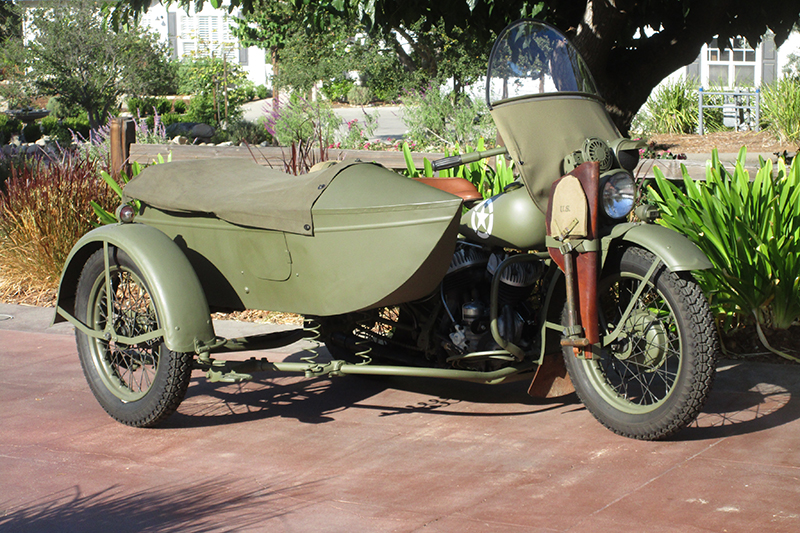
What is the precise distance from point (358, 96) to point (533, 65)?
3803 centimetres

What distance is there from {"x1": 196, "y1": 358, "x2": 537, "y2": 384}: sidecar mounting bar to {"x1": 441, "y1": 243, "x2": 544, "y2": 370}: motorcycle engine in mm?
103

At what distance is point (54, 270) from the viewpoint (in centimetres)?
768

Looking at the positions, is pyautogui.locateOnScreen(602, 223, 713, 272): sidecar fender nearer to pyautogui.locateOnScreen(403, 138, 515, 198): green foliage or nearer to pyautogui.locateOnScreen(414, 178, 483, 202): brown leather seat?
pyautogui.locateOnScreen(414, 178, 483, 202): brown leather seat

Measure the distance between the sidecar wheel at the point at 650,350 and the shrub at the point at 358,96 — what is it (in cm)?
3749

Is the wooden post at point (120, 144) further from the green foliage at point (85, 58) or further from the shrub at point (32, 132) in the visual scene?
the shrub at point (32, 132)

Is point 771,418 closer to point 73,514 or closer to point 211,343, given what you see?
point 211,343

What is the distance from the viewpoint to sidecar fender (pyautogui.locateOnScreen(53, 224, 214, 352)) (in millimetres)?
3846

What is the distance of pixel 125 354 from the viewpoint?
4.33 metres

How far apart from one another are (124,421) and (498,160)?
2867 mm

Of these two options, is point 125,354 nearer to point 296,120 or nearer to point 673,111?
point 296,120

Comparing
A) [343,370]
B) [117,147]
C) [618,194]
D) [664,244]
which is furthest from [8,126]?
[664,244]

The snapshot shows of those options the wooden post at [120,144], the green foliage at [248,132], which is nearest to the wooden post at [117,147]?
the wooden post at [120,144]

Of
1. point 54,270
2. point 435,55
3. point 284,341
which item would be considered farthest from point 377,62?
point 284,341

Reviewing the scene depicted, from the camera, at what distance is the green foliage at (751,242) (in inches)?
183
